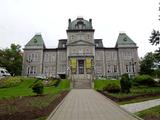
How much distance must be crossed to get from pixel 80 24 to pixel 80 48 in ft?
26.0

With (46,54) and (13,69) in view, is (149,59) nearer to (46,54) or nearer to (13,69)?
(46,54)

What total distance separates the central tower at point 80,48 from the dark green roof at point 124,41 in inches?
342

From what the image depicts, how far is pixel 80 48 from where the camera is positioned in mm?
54875

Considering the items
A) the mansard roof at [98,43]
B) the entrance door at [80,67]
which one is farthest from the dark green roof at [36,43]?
Answer: the mansard roof at [98,43]

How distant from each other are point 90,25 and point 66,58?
41.7ft

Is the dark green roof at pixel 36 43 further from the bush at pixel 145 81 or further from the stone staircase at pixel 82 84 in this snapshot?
the bush at pixel 145 81

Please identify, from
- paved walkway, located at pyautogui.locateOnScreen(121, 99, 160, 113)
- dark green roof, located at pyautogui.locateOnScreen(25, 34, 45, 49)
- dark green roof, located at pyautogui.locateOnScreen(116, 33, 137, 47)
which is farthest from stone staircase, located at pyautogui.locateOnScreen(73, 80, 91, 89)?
dark green roof, located at pyautogui.locateOnScreen(25, 34, 45, 49)

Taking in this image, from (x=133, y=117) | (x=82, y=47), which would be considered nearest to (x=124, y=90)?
(x=133, y=117)

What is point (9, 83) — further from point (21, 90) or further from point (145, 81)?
point (145, 81)

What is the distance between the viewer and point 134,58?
56281 mm

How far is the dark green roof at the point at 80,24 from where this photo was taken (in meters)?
57.5

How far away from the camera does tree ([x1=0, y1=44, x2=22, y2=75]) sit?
61966 mm

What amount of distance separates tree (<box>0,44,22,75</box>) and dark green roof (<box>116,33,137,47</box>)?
110 feet

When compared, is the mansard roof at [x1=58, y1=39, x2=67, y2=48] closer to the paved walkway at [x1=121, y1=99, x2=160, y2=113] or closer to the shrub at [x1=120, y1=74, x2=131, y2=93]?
the shrub at [x1=120, y1=74, x2=131, y2=93]
